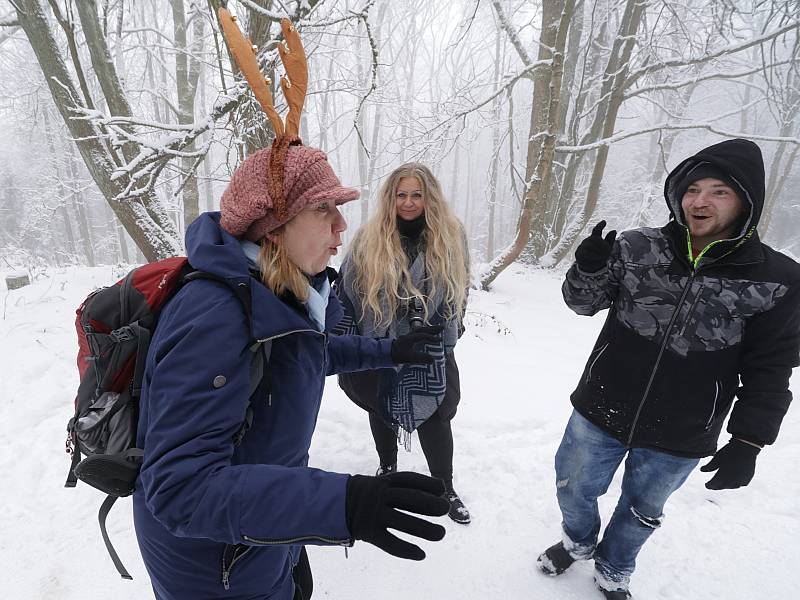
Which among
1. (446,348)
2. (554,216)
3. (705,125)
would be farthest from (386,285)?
(554,216)

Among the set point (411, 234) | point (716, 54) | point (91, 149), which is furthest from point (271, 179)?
point (716, 54)

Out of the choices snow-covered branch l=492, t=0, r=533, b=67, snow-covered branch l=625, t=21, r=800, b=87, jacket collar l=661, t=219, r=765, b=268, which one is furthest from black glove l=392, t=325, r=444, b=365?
snow-covered branch l=492, t=0, r=533, b=67

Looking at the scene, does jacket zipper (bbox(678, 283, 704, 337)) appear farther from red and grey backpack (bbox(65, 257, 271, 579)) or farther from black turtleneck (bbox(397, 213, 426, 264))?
red and grey backpack (bbox(65, 257, 271, 579))

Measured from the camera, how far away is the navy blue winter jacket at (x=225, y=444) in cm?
81

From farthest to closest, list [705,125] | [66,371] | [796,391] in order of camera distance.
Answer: [705,125] → [796,391] → [66,371]

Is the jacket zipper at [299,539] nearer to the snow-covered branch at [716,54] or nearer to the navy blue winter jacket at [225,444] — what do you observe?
the navy blue winter jacket at [225,444]

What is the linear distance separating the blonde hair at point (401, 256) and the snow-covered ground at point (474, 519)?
1406 mm

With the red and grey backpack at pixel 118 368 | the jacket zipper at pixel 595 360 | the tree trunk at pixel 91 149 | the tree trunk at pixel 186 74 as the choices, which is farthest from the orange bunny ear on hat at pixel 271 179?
the tree trunk at pixel 186 74

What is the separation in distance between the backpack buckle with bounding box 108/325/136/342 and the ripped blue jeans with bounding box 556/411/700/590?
1.98m

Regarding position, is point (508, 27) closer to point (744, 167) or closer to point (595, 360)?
point (744, 167)

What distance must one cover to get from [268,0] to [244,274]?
11.4 ft

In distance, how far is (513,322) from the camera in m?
6.24

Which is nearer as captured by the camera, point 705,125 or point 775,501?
point 775,501

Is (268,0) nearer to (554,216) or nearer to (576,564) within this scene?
(576,564)
